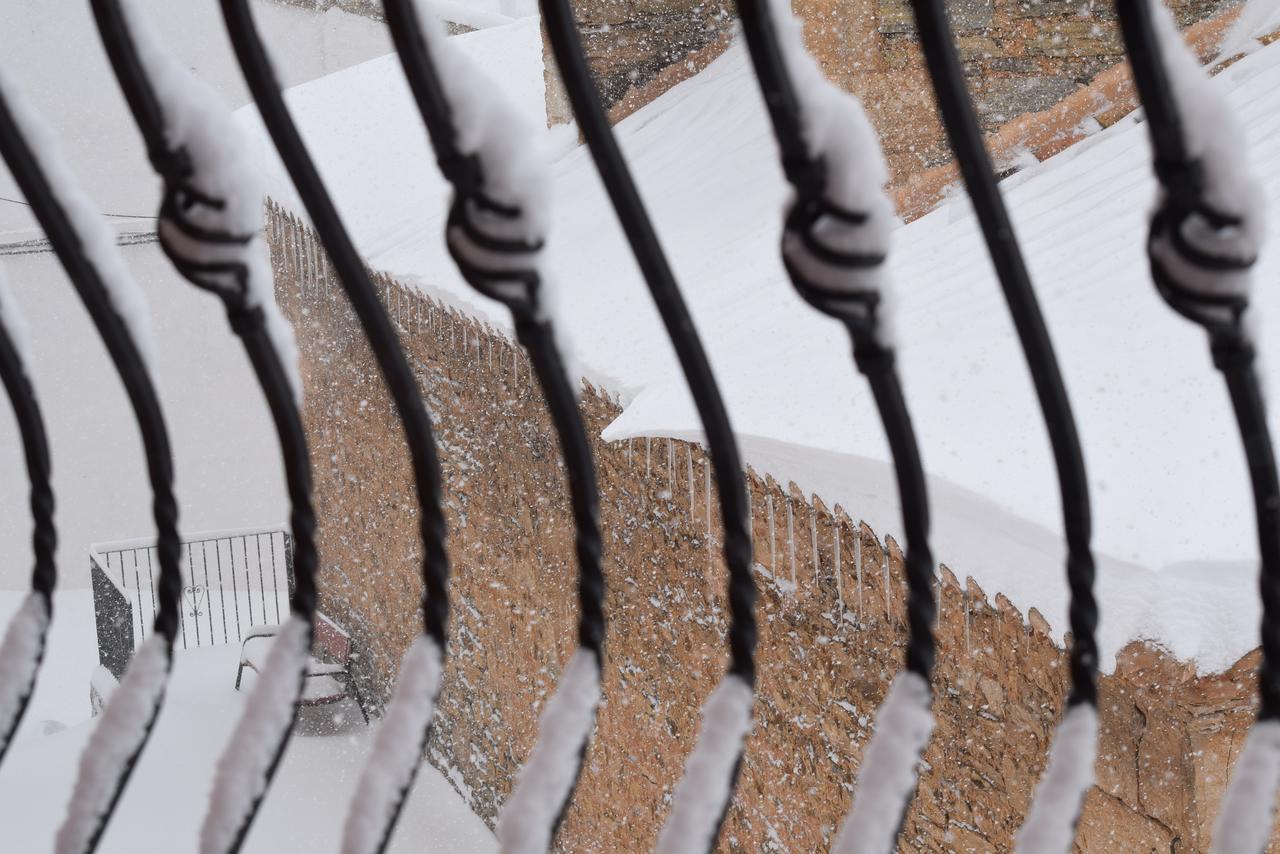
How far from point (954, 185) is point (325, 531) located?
597 centimetres

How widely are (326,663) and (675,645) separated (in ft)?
15.9

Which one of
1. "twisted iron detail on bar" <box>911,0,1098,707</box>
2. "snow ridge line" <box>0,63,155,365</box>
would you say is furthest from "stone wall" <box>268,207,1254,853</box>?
"snow ridge line" <box>0,63,155,365</box>

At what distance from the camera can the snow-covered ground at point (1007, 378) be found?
198cm

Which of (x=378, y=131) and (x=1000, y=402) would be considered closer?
(x=1000, y=402)

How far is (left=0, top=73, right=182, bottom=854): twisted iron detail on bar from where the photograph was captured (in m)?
0.72

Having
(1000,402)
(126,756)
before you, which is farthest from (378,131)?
(126,756)

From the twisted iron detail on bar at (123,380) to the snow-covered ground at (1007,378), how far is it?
1594 mm

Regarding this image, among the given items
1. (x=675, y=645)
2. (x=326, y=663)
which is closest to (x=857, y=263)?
(x=675, y=645)

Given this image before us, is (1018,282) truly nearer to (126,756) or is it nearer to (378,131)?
(126,756)

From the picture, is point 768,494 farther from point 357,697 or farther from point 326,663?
point 326,663

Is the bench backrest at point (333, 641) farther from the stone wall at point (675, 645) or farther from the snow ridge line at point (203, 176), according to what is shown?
the snow ridge line at point (203, 176)

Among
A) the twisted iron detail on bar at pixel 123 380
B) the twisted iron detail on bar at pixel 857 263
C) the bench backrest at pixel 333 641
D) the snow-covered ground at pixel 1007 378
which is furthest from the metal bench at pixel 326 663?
the twisted iron detail on bar at pixel 857 263

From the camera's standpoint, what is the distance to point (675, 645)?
412 cm

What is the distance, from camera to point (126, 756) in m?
0.77
